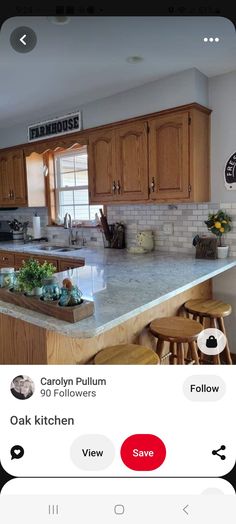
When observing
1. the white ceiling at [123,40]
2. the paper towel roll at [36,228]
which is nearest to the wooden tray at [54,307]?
the white ceiling at [123,40]

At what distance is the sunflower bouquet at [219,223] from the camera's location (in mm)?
2035

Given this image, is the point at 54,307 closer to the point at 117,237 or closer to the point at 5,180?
the point at 117,237

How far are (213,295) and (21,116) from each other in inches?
90.0

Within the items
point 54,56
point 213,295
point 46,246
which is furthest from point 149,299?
point 46,246

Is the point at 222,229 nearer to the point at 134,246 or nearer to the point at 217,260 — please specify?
the point at 217,260

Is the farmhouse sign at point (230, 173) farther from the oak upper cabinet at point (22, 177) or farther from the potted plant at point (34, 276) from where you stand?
the oak upper cabinet at point (22, 177)

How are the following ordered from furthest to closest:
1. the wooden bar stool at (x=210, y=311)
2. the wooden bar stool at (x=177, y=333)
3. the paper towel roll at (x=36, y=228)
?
the paper towel roll at (x=36, y=228) → the wooden bar stool at (x=210, y=311) → the wooden bar stool at (x=177, y=333)

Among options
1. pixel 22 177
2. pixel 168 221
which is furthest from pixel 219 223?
pixel 22 177

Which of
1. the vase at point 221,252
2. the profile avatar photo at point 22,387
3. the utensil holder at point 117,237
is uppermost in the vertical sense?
the utensil holder at point 117,237

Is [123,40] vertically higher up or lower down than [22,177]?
lower down

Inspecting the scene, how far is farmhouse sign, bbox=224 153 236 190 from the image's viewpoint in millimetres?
2055

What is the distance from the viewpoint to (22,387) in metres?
0.52

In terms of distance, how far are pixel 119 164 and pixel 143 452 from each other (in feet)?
6.83

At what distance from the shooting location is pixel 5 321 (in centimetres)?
117
